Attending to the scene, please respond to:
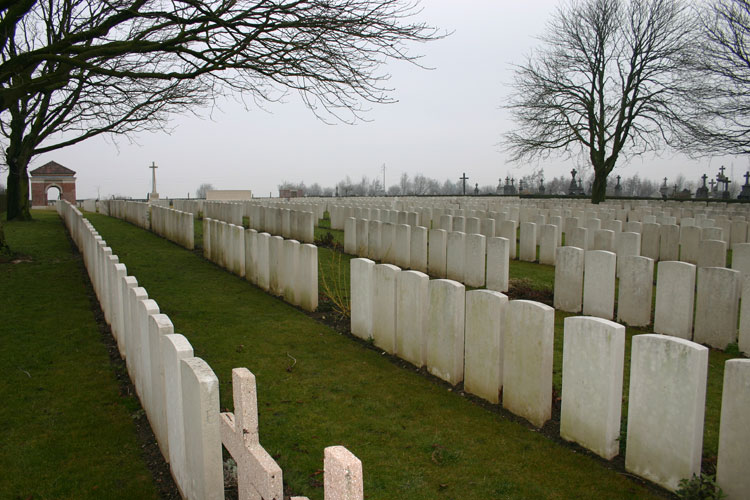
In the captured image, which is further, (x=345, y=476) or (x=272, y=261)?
(x=272, y=261)

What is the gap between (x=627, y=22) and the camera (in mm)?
27516

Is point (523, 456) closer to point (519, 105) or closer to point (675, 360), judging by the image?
point (675, 360)

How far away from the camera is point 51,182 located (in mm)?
41312

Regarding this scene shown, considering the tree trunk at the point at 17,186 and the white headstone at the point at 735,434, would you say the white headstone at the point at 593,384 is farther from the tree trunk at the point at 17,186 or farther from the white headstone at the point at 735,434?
the tree trunk at the point at 17,186

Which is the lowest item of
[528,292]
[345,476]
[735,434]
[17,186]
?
[528,292]

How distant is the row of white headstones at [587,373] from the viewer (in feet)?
10.0

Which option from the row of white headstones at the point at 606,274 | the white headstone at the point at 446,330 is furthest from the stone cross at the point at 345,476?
the row of white headstones at the point at 606,274

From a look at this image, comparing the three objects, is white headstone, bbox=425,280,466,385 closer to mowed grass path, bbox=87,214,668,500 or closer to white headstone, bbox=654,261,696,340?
mowed grass path, bbox=87,214,668,500

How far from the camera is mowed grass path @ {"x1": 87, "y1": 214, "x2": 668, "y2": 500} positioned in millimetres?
3273

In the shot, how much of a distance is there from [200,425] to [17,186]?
74.2ft

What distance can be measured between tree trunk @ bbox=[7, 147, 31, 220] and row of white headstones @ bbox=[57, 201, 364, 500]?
761 inches

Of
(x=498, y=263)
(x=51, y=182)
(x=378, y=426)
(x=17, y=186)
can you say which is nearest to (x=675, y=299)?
(x=498, y=263)

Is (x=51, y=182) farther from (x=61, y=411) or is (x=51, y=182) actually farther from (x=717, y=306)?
(x=717, y=306)

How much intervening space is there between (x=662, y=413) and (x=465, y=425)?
1.38 meters
